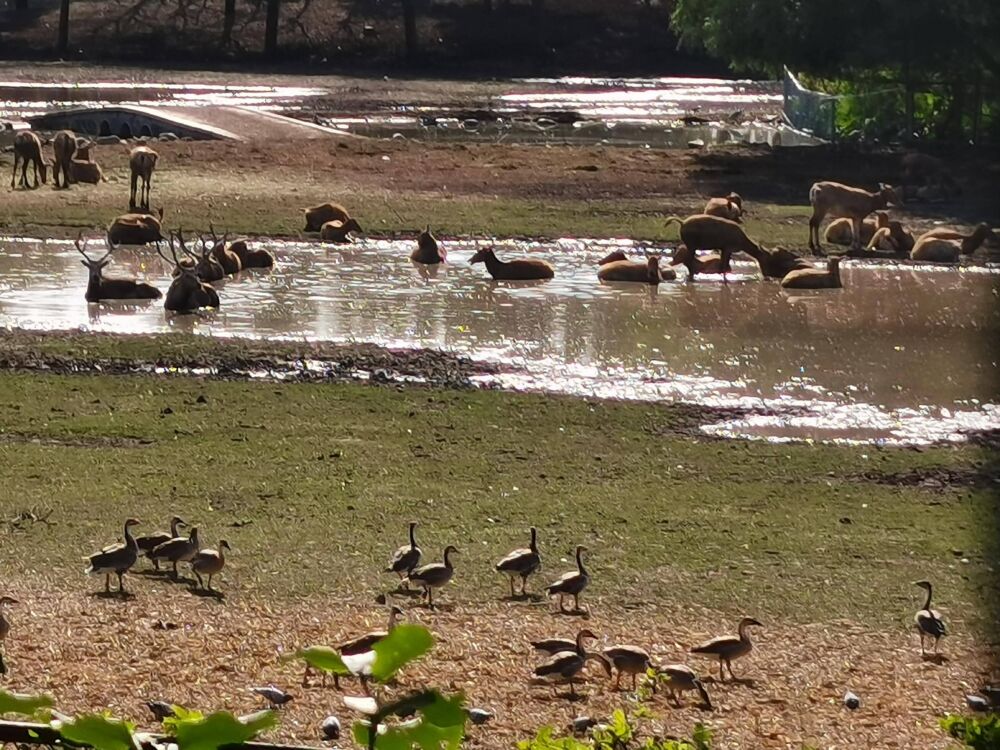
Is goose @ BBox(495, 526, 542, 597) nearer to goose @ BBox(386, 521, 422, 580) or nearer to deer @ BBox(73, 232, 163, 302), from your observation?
goose @ BBox(386, 521, 422, 580)

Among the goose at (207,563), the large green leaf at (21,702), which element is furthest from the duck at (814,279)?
the large green leaf at (21,702)

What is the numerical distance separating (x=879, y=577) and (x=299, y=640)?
3.18m

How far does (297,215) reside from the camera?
2572 centimetres

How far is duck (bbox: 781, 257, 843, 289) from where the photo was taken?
20750 mm

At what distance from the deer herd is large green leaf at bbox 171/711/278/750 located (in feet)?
52.7

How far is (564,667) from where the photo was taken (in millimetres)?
7559

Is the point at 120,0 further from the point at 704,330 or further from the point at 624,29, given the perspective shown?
the point at 704,330

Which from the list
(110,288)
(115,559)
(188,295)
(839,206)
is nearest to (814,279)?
(839,206)

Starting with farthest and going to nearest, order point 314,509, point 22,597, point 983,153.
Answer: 1. point 983,153
2. point 314,509
3. point 22,597

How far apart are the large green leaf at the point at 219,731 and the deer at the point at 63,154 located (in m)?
26.1

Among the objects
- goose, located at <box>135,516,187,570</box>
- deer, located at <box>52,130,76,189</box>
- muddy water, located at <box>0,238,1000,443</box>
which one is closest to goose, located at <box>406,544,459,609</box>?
goose, located at <box>135,516,187,570</box>

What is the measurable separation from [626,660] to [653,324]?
10.7 meters

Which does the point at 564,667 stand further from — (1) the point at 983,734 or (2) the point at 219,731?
(2) the point at 219,731

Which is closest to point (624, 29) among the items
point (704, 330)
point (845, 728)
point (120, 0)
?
point (120, 0)
